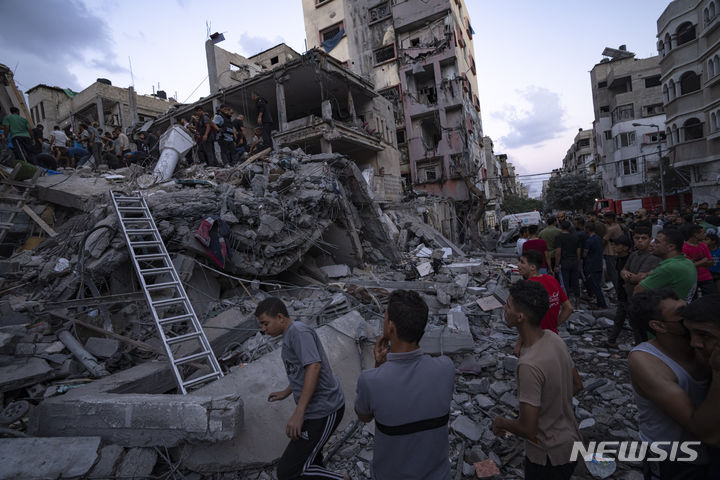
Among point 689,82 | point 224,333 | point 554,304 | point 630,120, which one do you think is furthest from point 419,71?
point 554,304

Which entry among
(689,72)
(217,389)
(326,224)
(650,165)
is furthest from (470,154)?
(217,389)

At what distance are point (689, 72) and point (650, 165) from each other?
473 inches

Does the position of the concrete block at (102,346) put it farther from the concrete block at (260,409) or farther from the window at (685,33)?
the window at (685,33)

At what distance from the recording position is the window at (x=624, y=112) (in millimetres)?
31062

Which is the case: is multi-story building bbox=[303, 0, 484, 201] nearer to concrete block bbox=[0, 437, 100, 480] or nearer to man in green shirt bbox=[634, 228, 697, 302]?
man in green shirt bbox=[634, 228, 697, 302]

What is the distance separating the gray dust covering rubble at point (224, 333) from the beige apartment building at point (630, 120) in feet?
101

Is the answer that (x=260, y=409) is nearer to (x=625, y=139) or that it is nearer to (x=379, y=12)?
(x=379, y=12)

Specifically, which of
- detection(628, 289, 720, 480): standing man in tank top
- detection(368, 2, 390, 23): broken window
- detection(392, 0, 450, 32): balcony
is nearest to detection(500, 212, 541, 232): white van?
detection(392, 0, 450, 32): balcony

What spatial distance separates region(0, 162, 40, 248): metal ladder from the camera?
245 inches

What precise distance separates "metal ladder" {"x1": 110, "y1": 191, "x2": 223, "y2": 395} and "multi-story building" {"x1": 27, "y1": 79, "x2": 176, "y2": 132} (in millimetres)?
21464

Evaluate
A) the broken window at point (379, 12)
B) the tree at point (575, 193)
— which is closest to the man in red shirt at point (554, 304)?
the broken window at point (379, 12)

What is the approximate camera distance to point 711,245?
16.7 feet

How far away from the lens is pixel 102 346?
446 centimetres

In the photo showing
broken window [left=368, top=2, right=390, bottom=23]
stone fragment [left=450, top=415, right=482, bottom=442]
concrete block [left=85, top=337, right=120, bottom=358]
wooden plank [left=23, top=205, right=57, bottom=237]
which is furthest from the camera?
broken window [left=368, top=2, right=390, bottom=23]
